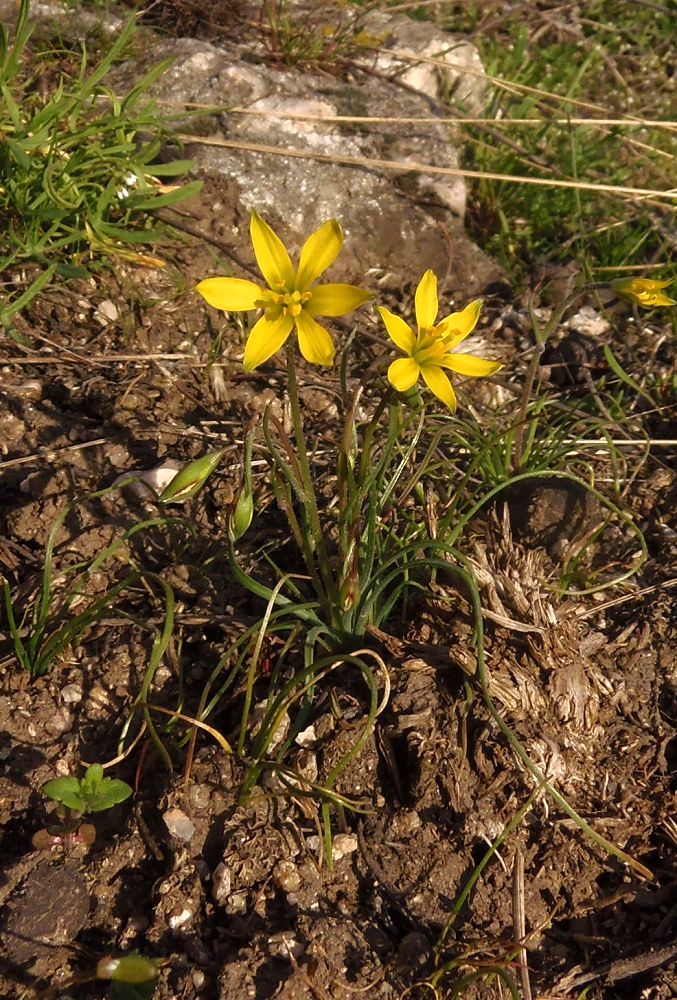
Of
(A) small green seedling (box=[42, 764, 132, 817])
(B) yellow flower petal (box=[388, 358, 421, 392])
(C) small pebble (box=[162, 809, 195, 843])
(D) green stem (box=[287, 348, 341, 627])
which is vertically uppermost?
(B) yellow flower petal (box=[388, 358, 421, 392])

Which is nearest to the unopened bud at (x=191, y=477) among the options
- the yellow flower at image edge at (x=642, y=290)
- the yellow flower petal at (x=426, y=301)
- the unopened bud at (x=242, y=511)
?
the unopened bud at (x=242, y=511)

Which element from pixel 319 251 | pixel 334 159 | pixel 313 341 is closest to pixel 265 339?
pixel 313 341

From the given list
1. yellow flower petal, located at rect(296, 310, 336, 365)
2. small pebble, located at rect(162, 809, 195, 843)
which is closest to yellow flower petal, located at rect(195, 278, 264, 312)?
yellow flower petal, located at rect(296, 310, 336, 365)

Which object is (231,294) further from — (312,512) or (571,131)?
(571,131)

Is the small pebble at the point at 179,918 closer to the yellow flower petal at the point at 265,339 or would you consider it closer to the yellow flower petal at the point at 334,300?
the yellow flower petal at the point at 265,339

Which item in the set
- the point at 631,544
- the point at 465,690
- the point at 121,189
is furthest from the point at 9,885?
the point at 121,189

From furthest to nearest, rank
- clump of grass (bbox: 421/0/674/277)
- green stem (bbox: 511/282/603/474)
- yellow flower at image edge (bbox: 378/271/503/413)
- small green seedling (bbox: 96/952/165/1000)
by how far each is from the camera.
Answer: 1. clump of grass (bbox: 421/0/674/277)
2. green stem (bbox: 511/282/603/474)
3. yellow flower at image edge (bbox: 378/271/503/413)
4. small green seedling (bbox: 96/952/165/1000)

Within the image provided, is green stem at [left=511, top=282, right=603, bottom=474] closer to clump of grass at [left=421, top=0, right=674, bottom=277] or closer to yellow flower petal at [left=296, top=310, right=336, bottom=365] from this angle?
yellow flower petal at [left=296, top=310, right=336, bottom=365]
